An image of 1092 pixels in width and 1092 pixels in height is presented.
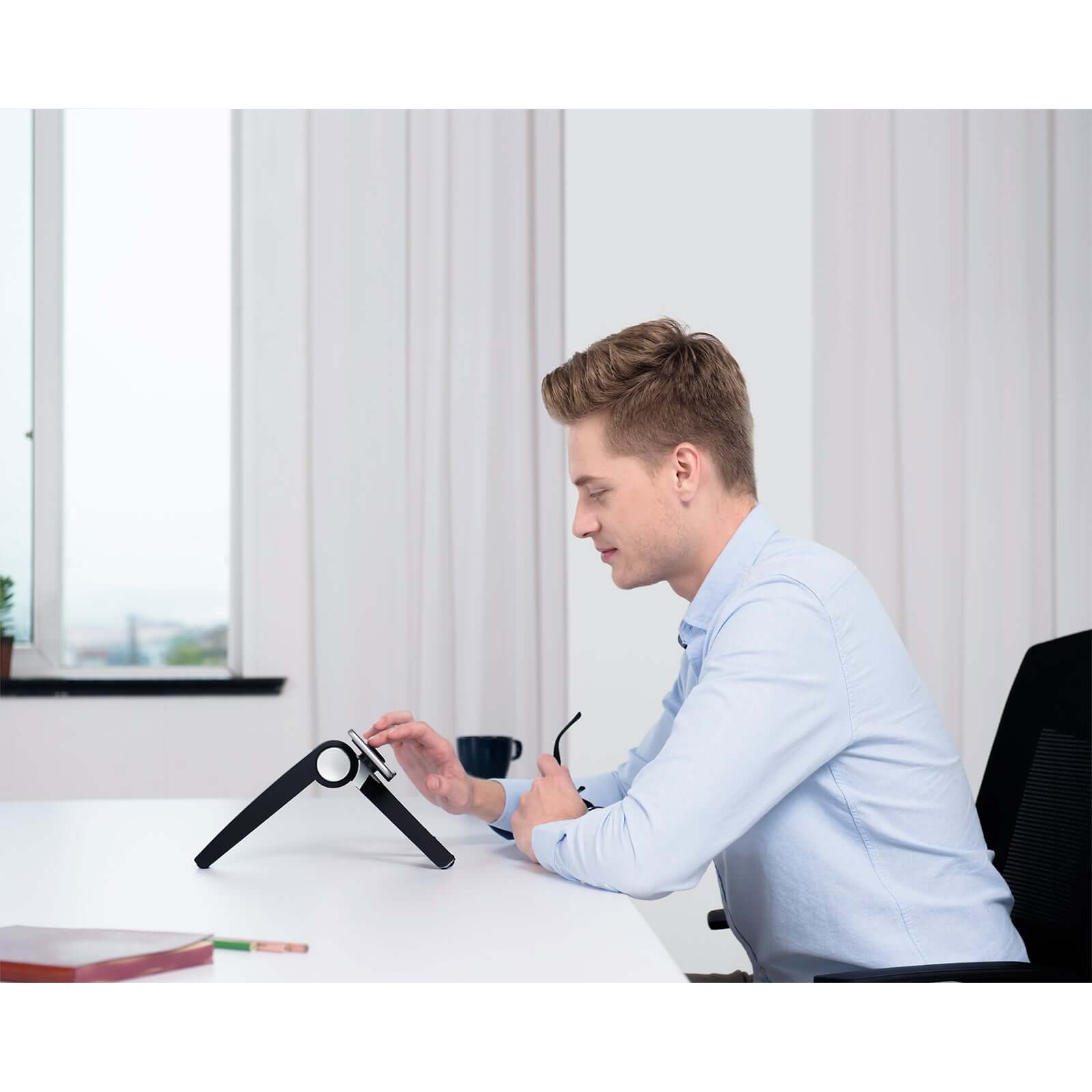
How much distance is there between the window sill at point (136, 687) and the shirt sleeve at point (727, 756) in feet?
6.42

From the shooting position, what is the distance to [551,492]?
116 inches

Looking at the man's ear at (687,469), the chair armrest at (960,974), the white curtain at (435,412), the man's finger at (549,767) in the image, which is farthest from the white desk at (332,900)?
the white curtain at (435,412)

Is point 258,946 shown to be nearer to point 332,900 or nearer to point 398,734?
point 332,900

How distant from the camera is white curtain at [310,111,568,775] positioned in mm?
2930

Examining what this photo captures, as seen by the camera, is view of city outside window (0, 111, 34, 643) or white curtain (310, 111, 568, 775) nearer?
white curtain (310, 111, 568, 775)

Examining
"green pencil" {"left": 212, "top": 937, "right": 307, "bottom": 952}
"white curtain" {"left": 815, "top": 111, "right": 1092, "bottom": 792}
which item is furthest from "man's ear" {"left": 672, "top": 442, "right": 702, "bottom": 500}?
"white curtain" {"left": 815, "top": 111, "right": 1092, "bottom": 792}

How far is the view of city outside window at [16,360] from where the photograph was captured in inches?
123

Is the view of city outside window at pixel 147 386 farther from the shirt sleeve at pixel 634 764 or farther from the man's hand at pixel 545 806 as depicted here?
the man's hand at pixel 545 806

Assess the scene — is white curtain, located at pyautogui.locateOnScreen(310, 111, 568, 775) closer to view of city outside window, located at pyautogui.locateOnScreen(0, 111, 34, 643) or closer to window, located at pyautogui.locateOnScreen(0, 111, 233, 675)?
window, located at pyautogui.locateOnScreen(0, 111, 233, 675)

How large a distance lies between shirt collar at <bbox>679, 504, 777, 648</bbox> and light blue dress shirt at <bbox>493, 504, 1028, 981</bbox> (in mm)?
67

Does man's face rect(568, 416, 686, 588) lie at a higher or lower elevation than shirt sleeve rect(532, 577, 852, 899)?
higher

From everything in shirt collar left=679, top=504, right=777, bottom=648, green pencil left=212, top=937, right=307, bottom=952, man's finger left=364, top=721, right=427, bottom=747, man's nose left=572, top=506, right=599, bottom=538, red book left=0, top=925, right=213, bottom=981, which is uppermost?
man's nose left=572, top=506, right=599, bottom=538
